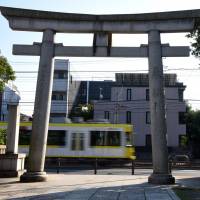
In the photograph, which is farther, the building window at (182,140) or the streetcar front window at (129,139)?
the building window at (182,140)

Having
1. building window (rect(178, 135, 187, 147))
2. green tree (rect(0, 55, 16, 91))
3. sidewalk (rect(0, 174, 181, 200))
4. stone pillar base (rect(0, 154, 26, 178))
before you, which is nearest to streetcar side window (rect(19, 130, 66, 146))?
stone pillar base (rect(0, 154, 26, 178))

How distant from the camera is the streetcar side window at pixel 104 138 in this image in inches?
1213

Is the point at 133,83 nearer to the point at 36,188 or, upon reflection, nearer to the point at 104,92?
the point at 104,92

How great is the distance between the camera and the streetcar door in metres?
31.0

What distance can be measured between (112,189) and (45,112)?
15.5ft

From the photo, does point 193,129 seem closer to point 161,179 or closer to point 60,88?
point 60,88

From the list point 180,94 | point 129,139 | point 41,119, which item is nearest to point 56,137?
point 129,139

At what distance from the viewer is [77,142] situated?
31.1 m

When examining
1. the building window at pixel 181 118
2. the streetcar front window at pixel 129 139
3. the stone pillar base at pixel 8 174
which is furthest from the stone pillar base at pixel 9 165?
the building window at pixel 181 118

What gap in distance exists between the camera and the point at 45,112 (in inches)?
645

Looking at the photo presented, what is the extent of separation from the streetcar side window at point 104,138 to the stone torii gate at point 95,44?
46.9 feet

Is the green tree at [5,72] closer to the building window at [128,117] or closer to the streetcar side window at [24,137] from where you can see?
the streetcar side window at [24,137]

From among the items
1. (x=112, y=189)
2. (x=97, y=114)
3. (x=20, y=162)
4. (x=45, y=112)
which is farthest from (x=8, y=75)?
(x=97, y=114)

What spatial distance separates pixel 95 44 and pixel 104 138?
14.8 m
